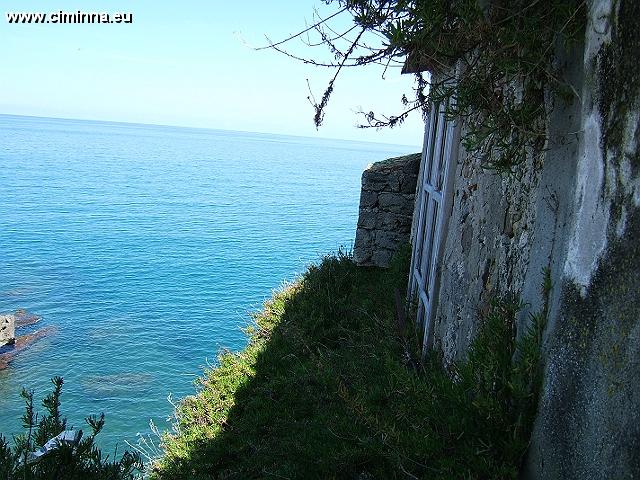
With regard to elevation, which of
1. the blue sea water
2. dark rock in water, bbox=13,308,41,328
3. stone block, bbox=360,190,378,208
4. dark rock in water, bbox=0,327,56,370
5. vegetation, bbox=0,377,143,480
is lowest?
dark rock in water, bbox=0,327,56,370

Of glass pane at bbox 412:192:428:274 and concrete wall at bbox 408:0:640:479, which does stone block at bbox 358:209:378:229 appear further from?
concrete wall at bbox 408:0:640:479

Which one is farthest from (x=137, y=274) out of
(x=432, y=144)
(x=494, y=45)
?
(x=494, y=45)

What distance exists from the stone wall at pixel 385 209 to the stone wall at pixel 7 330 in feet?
31.6

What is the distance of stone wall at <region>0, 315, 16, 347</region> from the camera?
13.5m

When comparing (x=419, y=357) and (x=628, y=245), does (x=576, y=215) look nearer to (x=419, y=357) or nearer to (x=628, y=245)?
(x=628, y=245)

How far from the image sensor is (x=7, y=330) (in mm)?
13617

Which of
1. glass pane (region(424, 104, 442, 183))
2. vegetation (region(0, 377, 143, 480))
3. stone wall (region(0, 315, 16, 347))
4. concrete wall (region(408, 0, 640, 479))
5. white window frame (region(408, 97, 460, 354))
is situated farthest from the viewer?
stone wall (region(0, 315, 16, 347))

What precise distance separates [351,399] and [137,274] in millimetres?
18105

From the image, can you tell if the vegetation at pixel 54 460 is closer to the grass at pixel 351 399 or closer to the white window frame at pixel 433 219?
the grass at pixel 351 399

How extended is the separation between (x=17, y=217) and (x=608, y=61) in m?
32.1

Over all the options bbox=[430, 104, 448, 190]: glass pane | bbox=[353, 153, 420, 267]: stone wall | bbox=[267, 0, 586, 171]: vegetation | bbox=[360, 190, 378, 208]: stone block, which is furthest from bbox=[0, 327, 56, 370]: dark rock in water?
bbox=[267, 0, 586, 171]: vegetation

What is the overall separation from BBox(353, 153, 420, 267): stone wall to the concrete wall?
21.0ft

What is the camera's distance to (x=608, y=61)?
5.69ft

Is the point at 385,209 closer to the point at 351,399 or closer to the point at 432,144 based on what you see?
the point at 432,144
